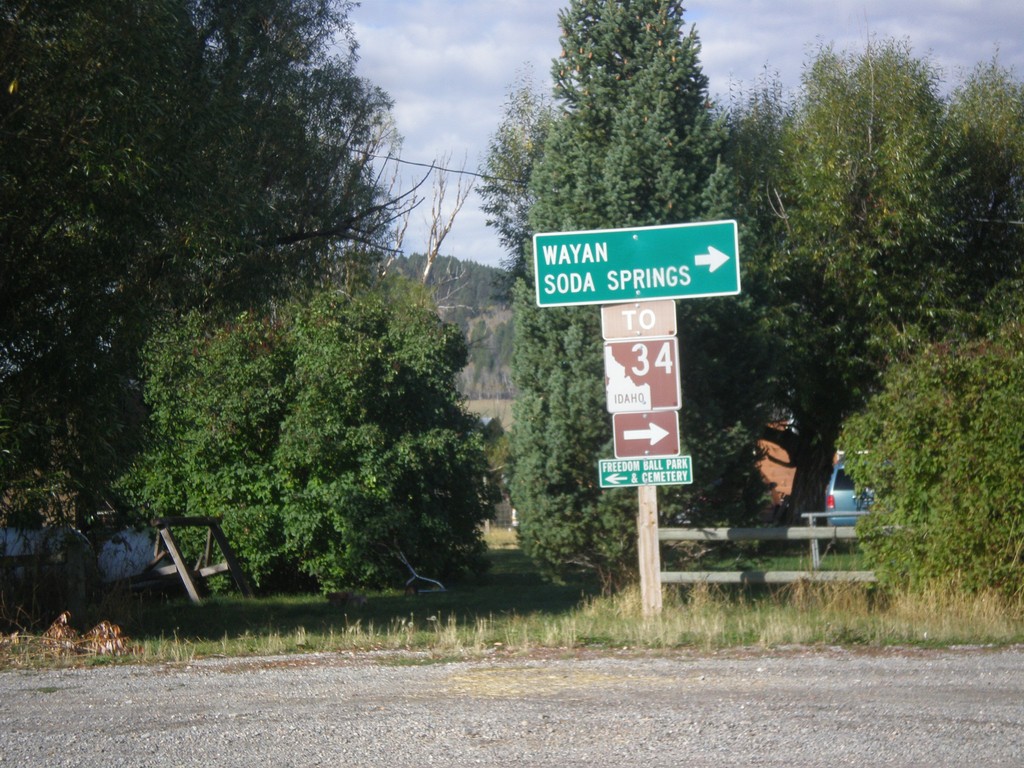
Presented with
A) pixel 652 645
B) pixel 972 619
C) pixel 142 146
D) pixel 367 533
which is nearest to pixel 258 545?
pixel 367 533

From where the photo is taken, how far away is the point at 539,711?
6.58 meters

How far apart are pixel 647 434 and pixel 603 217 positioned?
447 cm

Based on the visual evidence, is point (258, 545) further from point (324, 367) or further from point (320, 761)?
point (320, 761)

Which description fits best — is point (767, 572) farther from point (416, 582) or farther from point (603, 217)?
point (416, 582)

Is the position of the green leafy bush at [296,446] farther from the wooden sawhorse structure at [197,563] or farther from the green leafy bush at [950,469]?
the green leafy bush at [950,469]

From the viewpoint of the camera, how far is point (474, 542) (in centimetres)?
2064

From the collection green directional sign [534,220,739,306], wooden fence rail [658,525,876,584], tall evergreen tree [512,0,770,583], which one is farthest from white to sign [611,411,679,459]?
tall evergreen tree [512,0,770,583]

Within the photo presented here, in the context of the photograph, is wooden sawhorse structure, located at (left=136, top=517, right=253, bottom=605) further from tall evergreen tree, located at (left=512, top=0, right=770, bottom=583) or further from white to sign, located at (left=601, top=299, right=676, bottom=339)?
white to sign, located at (left=601, top=299, right=676, bottom=339)

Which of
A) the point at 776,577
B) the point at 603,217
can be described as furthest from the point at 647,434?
the point at 603,217

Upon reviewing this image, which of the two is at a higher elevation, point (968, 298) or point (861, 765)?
point (968, 298)

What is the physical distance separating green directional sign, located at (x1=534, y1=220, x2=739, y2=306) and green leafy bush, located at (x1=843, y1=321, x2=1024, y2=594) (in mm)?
2130

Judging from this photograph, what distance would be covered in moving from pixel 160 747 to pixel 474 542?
14.8 meters

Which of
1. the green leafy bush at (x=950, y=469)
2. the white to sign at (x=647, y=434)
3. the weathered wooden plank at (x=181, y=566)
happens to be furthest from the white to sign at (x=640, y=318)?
the weathered wooden plank at (x=181, y=566)

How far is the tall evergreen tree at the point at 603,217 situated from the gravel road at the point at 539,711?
18.7 feet
